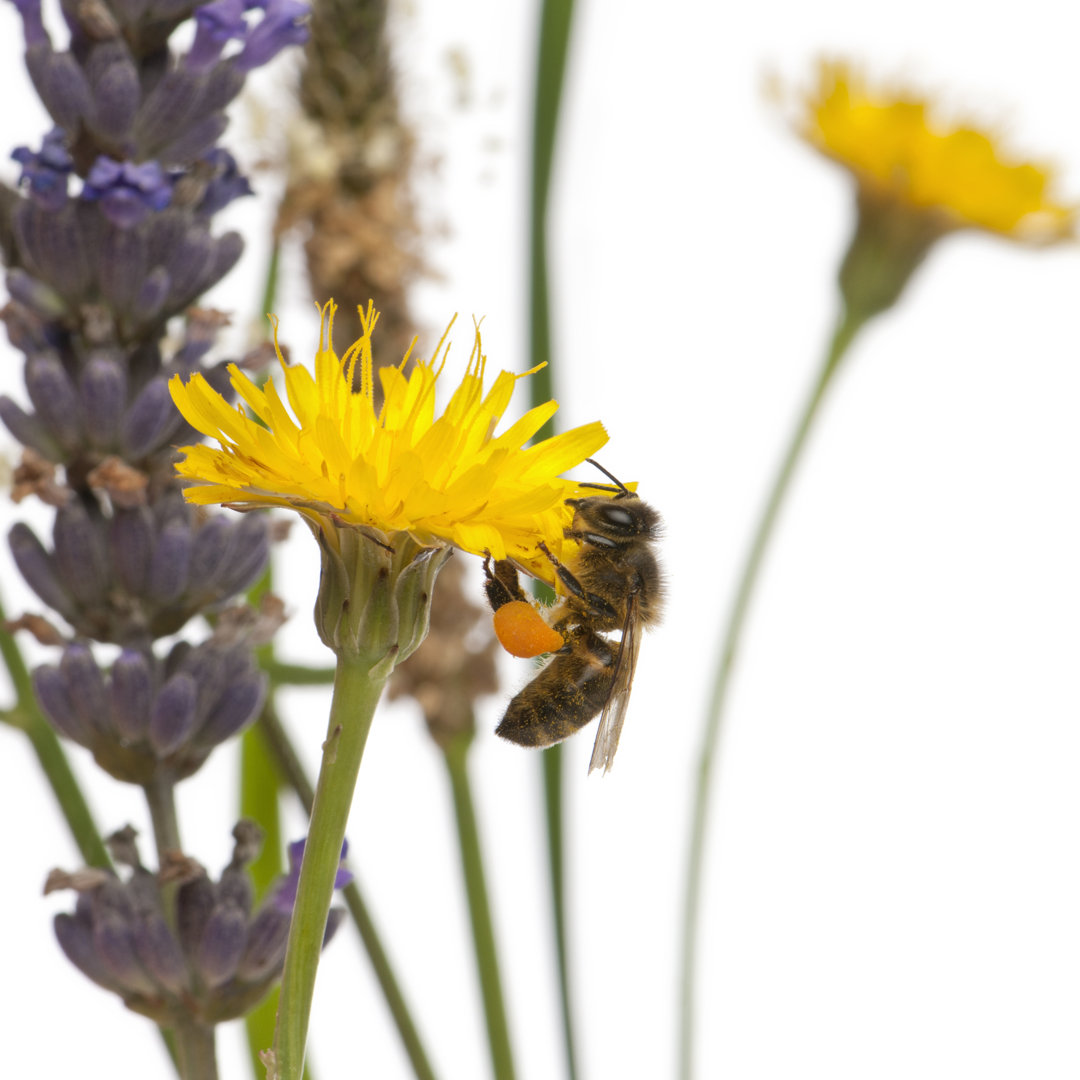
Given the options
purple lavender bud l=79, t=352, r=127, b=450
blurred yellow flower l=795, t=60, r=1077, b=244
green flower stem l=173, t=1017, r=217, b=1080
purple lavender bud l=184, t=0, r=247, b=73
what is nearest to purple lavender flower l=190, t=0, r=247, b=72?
purple lavender bud l=184, t=0, r=247, b=73

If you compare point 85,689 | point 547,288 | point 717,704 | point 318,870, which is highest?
point 547,288

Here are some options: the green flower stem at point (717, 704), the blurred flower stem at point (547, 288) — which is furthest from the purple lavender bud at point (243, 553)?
the green flower stem at point (717, 704)

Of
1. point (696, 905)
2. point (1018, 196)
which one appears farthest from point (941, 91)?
point (696, 905)

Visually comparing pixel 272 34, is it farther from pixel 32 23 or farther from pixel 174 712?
Result: pixel 174 712

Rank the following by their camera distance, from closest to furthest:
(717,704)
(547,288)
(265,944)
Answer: (265,944) < (547,288) < (717,704)

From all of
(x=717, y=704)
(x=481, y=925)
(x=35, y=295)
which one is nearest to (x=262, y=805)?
(x=481, y=925)

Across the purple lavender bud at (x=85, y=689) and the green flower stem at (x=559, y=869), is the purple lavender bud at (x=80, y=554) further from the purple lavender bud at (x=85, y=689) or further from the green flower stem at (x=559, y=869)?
the green flower stem at (x=559, y=869)

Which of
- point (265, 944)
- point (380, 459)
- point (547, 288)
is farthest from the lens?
point (547, 288)
